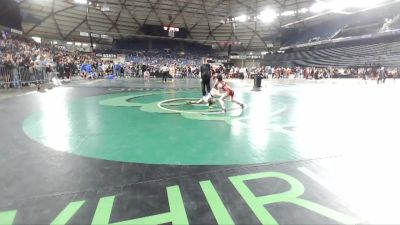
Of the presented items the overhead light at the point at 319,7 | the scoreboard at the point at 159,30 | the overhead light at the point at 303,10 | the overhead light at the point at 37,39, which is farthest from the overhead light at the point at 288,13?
the overhead light at the point at 37,39

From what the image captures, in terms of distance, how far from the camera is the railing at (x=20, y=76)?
1470 cm

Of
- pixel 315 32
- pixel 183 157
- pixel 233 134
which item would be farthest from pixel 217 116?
pixel 315 32

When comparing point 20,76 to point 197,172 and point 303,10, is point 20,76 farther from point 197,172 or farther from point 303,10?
point 303,10

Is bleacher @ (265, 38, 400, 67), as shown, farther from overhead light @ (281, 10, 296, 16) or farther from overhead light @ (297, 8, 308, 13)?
overhead light @ (281, 10, 296, 16)

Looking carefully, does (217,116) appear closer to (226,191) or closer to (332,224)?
(226,191)

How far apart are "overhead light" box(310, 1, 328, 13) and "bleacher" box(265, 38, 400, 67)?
7.44 metres

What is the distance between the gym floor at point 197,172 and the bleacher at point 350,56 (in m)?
35.0

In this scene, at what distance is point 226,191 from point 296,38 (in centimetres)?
5179

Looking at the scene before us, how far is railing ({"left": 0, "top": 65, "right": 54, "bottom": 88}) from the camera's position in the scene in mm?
14698

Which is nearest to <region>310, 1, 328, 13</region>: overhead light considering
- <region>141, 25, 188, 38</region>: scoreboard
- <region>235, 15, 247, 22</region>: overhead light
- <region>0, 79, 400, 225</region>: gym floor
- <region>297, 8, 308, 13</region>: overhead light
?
<region>297, 8, 308, 13</region>: overhead light

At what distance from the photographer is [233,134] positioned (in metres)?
5.48

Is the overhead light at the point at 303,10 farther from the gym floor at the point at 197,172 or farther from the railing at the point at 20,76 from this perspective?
the gym floor at the point at 197,172

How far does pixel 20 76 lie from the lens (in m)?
15.9

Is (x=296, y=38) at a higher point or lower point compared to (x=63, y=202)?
higher
